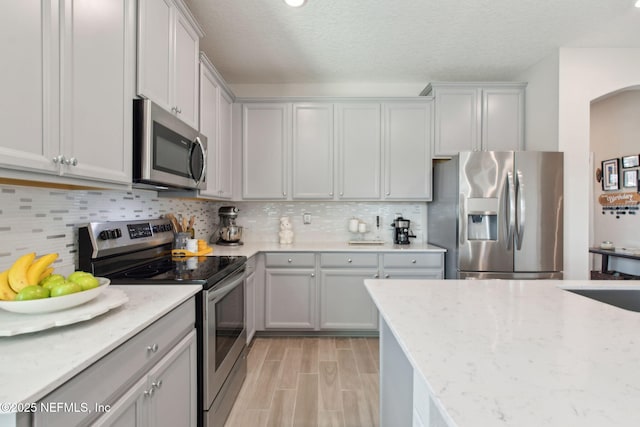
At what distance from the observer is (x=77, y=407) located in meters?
0.74

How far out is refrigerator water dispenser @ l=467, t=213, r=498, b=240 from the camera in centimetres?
277

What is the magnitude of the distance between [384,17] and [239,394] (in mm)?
2901

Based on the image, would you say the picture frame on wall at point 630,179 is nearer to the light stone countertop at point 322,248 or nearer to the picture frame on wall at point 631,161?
the picture frame on wall at point 631,161

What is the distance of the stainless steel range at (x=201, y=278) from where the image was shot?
155cm

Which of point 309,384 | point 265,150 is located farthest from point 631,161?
point 309,384

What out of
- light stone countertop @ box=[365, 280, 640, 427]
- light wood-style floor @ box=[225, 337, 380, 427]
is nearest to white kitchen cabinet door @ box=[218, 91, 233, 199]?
light wood-style floor @ box=[225, 337, 380, 427]

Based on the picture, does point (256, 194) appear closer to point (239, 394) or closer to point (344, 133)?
point (344, 133)

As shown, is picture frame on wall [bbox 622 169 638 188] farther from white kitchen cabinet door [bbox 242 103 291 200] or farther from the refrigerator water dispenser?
white kitchen cabinet door [bbox 242 103 291 200]

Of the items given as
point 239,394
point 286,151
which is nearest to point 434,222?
point 286,151

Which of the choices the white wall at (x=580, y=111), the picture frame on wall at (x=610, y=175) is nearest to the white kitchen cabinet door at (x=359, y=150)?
the white wall at (x=580, y=111)

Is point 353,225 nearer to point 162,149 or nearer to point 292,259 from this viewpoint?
point 292,259

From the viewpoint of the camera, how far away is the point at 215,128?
2660 millimetres

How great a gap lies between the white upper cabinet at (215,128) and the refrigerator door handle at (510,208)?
2546mm

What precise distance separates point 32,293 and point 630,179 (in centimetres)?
572
